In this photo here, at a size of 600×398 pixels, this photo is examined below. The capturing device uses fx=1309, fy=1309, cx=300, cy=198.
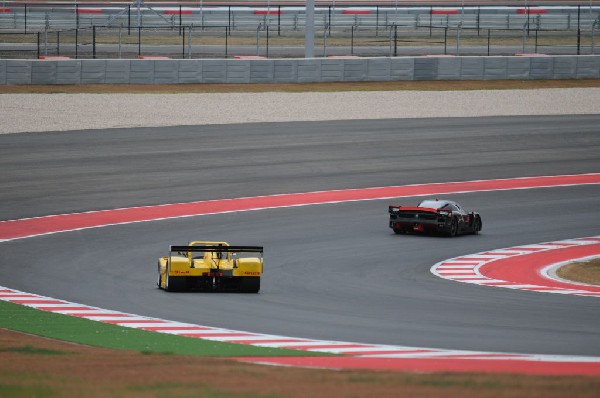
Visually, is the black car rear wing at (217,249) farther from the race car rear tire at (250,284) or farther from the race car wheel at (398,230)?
the race car wheel at (398,230)

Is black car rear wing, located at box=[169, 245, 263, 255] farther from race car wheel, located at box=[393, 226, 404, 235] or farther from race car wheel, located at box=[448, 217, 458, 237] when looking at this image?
race car wheel, located at box=[448, 217, 458, 237]

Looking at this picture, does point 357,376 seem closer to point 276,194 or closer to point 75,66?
point 276,194

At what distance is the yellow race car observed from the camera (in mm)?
23594

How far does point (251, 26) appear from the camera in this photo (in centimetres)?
7394

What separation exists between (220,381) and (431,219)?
17.4 m

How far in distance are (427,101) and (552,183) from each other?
582 inches

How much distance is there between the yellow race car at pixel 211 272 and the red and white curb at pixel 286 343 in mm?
2090

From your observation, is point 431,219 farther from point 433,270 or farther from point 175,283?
point 175,283

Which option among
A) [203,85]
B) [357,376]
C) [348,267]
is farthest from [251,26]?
[357,376]

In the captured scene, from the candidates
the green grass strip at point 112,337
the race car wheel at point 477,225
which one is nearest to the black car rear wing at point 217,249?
the green grass strip at point 112,337

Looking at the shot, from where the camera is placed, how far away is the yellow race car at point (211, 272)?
77.4 ft

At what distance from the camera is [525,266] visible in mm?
28188

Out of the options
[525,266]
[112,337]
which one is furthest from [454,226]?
[112,337]

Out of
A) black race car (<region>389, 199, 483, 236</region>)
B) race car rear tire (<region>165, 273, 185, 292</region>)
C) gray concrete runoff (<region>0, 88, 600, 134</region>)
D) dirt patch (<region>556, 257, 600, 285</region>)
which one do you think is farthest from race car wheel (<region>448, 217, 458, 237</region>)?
gray concrete runoff (<region>0, 88, 600, 134</region>)
